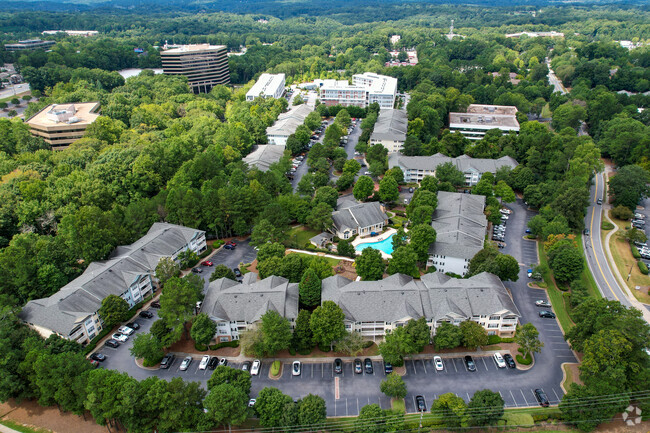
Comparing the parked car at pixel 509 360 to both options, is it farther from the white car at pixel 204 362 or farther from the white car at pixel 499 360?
the white car at pixel 204 362

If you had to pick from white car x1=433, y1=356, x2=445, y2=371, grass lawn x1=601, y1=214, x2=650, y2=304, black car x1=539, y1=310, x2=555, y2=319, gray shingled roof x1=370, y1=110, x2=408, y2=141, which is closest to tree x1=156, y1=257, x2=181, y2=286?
white car x1=433, y1=356, x2=445, y2=371

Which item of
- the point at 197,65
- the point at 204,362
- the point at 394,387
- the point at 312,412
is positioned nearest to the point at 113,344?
the point at 204,362

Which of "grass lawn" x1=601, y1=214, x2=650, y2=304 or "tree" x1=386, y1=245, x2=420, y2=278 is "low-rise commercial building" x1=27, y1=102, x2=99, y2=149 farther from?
"grass lawn" x1=601, y1=214, x2=650, y2=304

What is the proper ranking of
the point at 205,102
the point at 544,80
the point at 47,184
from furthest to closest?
the point at 544,80
the point at 205,102
the point at 47,184

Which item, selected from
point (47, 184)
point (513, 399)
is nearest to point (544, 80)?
point (513, 399)

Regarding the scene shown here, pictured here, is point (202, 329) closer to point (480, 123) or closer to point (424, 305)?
point (424, 305)

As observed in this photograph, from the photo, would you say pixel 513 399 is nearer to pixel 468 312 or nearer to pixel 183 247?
pixel 468 312
